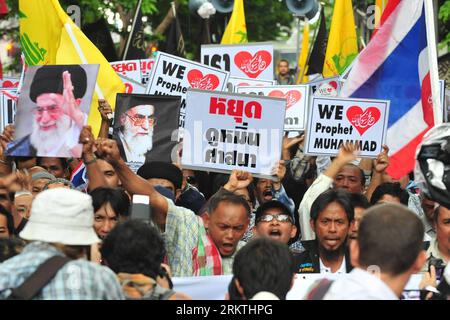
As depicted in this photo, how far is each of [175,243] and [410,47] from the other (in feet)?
12.9

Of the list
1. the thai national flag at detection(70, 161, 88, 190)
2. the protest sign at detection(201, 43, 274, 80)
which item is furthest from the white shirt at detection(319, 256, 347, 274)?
the protest sign at detection(201, 43, 274, 80)

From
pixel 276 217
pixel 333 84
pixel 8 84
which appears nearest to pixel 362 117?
pixel 276 217

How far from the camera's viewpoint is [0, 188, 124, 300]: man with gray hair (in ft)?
14.9

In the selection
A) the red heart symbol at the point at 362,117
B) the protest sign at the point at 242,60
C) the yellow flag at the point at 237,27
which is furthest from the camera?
the yellow flag at the point at 237,27

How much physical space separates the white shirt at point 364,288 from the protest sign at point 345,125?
5.48m

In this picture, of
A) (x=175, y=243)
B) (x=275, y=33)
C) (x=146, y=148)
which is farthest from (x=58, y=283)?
(x=275, y=33)

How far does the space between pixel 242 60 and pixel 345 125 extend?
12.2 ft

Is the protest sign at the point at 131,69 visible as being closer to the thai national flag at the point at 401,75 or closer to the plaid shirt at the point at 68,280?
the thai national flag at the point at 401,75

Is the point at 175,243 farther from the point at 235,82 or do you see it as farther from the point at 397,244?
the point at 235,82

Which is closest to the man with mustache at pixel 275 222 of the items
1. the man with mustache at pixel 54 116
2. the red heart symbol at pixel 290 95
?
the man with mustache at pixel 54 116

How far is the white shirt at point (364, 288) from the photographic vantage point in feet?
14.3

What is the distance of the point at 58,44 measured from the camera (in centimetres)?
1162

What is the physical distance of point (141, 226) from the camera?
5.15m

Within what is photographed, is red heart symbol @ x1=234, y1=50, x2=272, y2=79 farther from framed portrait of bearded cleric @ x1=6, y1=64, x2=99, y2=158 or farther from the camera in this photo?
the camera
